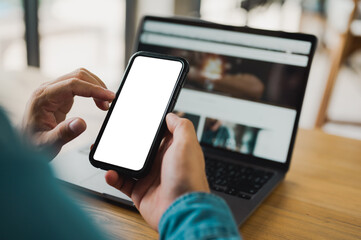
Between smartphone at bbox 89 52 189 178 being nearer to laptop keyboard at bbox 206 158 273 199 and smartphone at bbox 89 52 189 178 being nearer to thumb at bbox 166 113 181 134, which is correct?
thumb at bbox 166 113 181 134

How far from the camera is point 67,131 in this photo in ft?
1.87

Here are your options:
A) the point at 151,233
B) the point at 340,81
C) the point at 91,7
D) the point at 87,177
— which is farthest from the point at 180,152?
the point at 340,81

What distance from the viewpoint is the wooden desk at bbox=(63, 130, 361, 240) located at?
553 millimetres

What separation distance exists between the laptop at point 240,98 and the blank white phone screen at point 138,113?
120 millimetres

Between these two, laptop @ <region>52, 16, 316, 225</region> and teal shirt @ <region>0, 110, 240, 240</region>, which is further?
laptop @ <region>52, 16, 316, 225</region>

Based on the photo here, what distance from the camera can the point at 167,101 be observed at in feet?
1.82

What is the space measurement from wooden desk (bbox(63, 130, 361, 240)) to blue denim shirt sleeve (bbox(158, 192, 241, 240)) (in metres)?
0.16

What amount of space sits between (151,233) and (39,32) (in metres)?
1.79

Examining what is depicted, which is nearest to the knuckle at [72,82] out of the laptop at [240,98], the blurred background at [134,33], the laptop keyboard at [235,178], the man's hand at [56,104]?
the man's hand at [56,104]

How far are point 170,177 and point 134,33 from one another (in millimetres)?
2587

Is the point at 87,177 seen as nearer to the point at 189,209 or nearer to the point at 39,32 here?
the point at 189,209

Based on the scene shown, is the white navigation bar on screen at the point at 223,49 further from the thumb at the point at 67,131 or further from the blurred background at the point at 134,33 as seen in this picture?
the blurred background at the point at 134,33

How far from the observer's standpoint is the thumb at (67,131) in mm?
555

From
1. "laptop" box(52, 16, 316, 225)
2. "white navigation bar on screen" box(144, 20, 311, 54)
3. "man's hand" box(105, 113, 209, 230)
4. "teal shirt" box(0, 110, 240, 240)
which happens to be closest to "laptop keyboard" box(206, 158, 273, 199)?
"laptop" box(52, 16, 316, 225)
